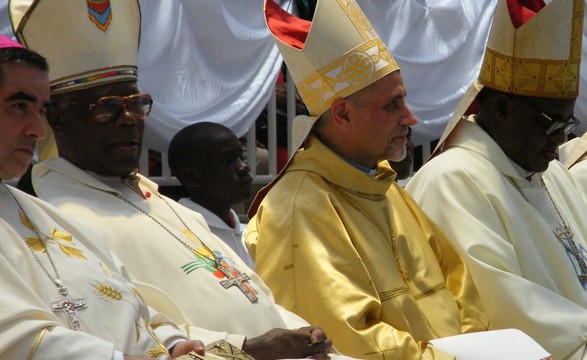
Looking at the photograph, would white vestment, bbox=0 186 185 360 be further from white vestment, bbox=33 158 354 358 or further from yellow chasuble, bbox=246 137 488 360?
yellow chasuble, bbox=246 137 488 360

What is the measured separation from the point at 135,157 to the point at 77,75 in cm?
37

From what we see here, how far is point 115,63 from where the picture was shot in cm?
496

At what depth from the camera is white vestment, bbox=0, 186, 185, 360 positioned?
139 inches

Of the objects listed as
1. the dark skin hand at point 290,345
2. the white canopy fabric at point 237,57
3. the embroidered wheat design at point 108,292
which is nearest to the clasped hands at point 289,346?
the dark skin hand at point 290,345

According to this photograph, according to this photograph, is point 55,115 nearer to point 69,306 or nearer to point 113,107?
point 113,107

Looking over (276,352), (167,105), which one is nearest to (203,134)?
(167,105)

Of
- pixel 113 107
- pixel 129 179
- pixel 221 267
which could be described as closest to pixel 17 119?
pixel 113 107

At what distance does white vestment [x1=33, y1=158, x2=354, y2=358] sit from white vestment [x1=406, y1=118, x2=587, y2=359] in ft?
3.64

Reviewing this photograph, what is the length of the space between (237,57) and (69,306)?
450 cm

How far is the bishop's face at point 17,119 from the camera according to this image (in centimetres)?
390

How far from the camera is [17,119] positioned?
12.9 ft

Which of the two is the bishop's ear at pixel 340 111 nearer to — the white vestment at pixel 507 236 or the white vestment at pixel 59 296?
the white vestment at pixel 507 236

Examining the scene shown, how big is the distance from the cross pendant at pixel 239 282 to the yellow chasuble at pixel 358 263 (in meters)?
0.22

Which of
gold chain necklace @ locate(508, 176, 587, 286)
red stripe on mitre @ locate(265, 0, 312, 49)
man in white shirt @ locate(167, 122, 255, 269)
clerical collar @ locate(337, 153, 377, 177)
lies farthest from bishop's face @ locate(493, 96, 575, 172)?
man in white shirt @ locate(167, 122, 255, 269)
